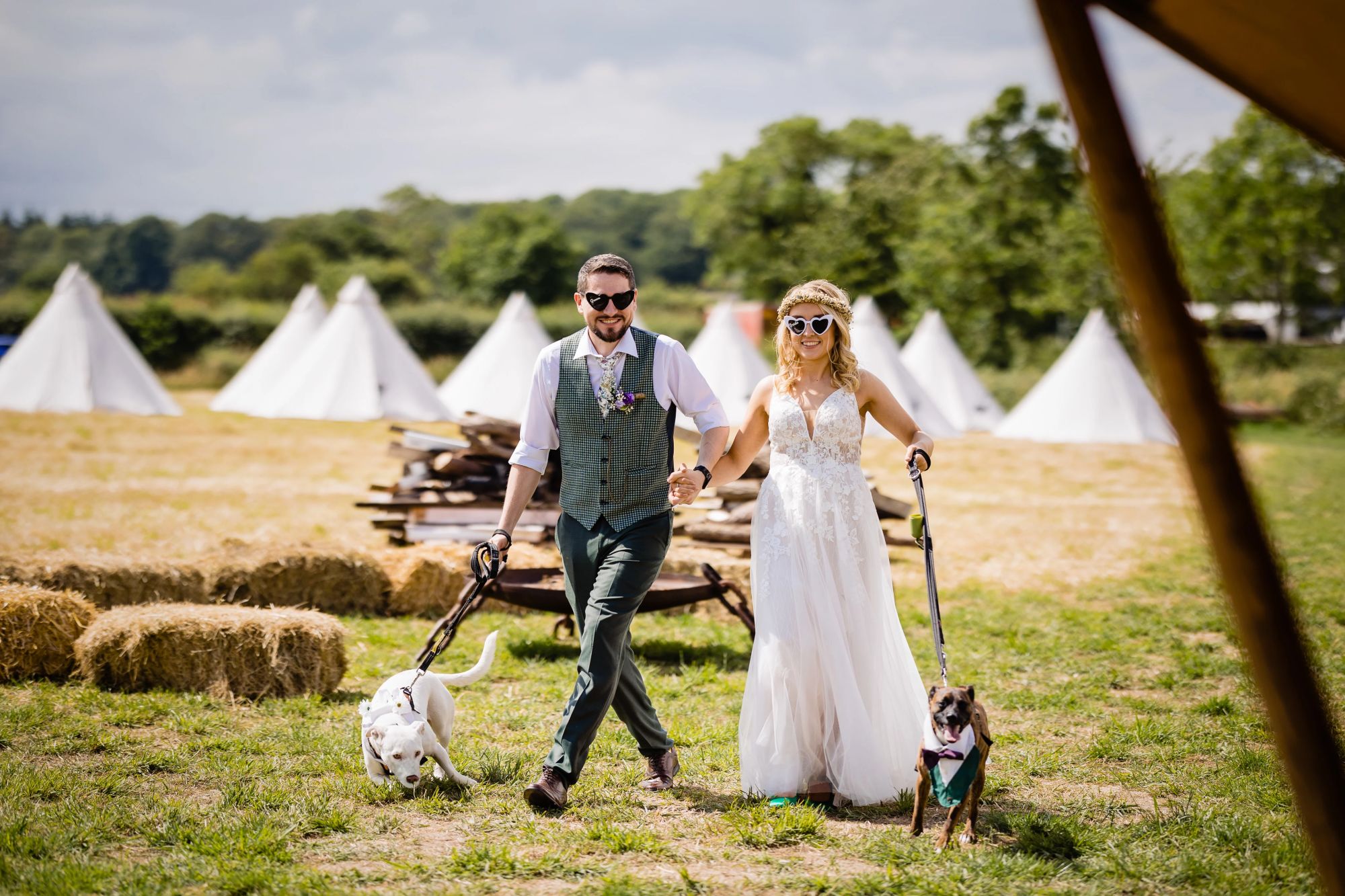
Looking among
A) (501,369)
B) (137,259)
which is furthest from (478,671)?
(137,259)

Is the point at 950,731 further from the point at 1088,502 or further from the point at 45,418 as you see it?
the point at 45,418

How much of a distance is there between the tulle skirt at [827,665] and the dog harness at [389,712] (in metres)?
1.26

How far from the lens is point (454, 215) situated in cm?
13212

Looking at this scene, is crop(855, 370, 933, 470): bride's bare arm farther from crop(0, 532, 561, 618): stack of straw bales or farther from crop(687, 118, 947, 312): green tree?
crop(687, 118, 947, 312): green tree

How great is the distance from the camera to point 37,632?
5.90 m

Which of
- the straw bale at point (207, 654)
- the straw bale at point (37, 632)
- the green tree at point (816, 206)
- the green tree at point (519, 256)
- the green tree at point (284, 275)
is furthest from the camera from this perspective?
the green tree at point (284, 275)

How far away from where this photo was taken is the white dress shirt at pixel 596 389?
4328mm

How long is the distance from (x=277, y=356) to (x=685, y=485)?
941 inches

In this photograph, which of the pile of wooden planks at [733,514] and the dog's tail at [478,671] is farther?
the pile of wooden planks at [733,514]

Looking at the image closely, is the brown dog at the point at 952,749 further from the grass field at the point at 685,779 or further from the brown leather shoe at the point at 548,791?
the brown leather shoe at the point at 548,791

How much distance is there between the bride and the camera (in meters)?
4.25

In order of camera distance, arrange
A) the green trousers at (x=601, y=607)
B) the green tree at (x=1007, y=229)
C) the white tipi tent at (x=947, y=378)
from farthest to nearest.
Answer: the green tree at (x=1007, y=229) → the white tipi tent at (x=947, y=378) → the green trousers at (x=601, y=607)

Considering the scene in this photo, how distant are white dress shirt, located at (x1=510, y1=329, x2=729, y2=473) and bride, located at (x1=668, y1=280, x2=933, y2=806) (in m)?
0.31

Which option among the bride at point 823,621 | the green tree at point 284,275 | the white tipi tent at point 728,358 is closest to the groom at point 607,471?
the bride at point 823,621
